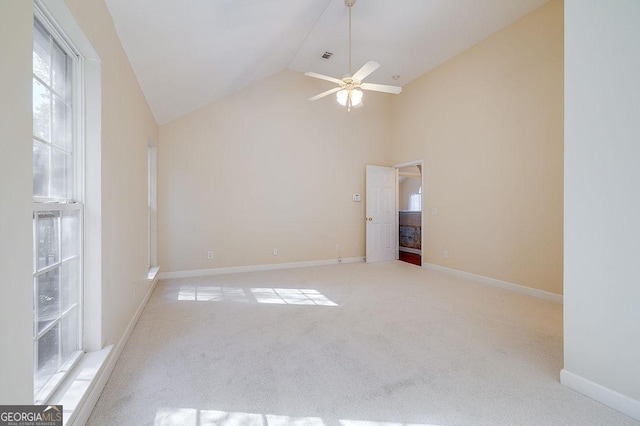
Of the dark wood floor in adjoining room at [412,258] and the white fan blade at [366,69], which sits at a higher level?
the white fan blade at [366,69]

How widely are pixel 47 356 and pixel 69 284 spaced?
39 cm

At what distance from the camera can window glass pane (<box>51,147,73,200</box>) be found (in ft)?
4.91

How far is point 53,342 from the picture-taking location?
146cm

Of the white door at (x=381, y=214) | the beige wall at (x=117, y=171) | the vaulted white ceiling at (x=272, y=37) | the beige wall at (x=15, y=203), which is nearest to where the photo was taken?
the beige wall at (x=15, y=203)

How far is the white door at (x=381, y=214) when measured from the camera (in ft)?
19.4

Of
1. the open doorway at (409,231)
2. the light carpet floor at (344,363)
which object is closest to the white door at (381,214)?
the open doorway at (409,231)

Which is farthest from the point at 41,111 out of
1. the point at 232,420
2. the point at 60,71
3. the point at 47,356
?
the point at 232,420

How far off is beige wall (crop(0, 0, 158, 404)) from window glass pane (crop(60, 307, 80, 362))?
0.41ft

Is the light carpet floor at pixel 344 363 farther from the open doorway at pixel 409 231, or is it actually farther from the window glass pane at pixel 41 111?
the open doorway at pixel 409 231

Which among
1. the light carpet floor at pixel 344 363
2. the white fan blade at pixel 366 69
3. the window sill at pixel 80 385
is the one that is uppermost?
the white fan blade at pixel 366 69

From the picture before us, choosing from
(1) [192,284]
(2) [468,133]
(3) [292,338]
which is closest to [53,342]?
(3) [292,338]

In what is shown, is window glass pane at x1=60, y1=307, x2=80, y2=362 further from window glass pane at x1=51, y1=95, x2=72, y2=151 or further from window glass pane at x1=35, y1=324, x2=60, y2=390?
window glass pane at x1=51, y1=95, x2=72, y2=151

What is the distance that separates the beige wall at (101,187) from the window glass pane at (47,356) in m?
0.30

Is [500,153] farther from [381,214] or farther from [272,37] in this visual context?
[272,37]
